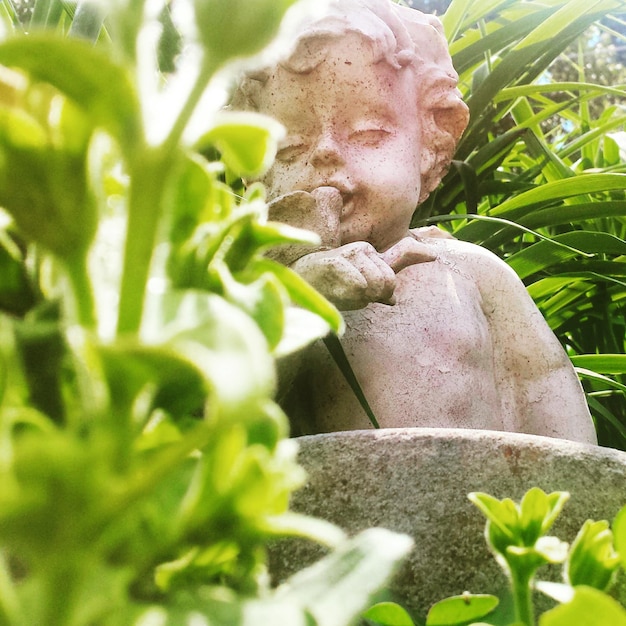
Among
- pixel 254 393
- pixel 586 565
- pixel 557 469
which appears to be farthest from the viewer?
→ pixel 557 469

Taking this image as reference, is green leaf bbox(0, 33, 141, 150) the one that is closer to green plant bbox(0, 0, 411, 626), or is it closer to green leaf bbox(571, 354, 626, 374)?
green plant bbox(0, 0, 411, 626)

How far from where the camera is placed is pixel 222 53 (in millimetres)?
120

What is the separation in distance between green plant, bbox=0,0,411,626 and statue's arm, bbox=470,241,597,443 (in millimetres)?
705

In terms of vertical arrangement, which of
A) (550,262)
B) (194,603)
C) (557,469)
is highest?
(194,603)

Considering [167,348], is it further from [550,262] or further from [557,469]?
[550,262]

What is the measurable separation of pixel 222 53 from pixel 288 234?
5 cm

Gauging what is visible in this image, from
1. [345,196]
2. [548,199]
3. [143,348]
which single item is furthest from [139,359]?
[548,199]

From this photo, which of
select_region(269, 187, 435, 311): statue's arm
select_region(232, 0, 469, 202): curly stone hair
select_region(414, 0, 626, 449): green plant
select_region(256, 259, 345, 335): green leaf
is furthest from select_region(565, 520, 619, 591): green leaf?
select_region(414, 0, 626, 449): green plant

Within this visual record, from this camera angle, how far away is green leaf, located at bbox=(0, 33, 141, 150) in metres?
0.11

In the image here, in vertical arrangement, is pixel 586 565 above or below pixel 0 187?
below

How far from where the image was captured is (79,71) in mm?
110

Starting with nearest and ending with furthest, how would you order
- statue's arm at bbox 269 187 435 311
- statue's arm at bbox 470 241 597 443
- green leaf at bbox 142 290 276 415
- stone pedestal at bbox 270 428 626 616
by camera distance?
green leaf at bbox 142 290 276 415 < stone pedestal at bbox 270 428 626 616 < statue's arm at bbox 269 187 435 311 < statue's arm at bbox 470 241 597 443

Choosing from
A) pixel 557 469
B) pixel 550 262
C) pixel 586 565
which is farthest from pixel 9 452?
pixel 550 262

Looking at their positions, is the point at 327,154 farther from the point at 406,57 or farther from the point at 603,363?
the point at 603,363
